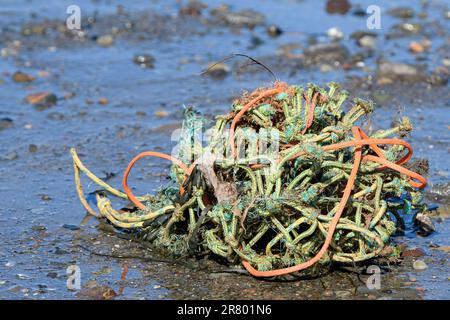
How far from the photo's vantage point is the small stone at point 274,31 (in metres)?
8.81

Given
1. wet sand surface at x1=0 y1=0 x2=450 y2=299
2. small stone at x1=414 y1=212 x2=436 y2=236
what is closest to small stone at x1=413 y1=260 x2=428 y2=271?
wet sand surface at x1=0 y1=0 x2=450 y2=299

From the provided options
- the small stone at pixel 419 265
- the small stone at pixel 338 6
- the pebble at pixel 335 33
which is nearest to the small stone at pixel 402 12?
the small stone at pixel 338 6

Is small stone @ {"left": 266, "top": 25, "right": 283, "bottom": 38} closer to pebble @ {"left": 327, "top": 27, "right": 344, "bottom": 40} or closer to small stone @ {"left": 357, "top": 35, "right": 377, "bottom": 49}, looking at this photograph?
pebble @ {"left": 327, "top": 27, "right": 344, "bottom": 40}

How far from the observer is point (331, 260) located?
12.1 feet

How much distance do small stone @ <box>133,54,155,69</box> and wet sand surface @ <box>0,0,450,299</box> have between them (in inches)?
0.5

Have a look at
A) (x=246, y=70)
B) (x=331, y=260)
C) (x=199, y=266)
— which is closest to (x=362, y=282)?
(x=331, y=260)

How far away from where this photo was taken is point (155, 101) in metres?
6.79

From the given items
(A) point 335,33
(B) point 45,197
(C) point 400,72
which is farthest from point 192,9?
(B) point 45,197

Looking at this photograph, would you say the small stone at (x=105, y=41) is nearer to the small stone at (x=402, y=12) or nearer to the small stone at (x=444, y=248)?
the small stone at (x=402, y=12)

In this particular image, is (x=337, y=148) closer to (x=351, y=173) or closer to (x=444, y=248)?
(x=351, y=173)

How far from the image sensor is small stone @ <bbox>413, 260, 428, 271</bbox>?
3.90 metres
